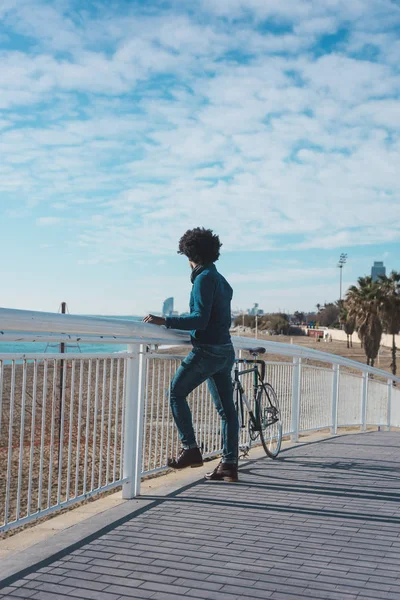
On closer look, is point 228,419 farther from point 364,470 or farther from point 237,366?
point 364,470

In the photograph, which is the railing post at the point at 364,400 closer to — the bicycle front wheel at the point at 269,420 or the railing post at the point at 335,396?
the railing post at the point at 335,396

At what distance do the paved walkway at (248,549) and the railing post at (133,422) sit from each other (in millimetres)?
242

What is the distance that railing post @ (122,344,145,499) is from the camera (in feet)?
17.6

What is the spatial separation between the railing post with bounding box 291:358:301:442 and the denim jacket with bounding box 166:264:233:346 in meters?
3.21

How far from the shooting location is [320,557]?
4.03m

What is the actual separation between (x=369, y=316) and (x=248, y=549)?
4670cm

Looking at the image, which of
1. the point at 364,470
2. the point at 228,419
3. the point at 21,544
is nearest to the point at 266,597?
the point at 21,544

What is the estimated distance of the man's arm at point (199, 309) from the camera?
553 centimetres

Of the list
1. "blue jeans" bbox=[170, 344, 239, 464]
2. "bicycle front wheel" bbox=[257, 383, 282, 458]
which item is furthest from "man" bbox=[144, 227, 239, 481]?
"bicycle front wheel" bbox=[257, 383, 282, 458]

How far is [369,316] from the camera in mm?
49406

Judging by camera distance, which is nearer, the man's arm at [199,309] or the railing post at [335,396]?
the man's arm at [199,309]

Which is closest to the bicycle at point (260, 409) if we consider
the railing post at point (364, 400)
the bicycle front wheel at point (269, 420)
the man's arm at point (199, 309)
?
the bicycle front wheel at point (269, 420)

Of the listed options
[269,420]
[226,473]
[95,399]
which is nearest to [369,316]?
[269,420]

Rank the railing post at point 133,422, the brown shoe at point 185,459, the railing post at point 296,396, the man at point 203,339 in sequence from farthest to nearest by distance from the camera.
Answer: the railing post at point 296,396 < the brown shoe at point 185,459 < the man at point 203,339 < the railing post at point 133,422
